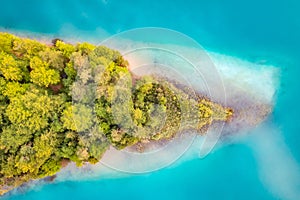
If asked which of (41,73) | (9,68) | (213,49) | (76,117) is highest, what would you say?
(213,49)

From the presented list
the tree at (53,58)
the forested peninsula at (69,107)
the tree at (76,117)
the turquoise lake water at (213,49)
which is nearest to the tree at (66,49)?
the forested peninsula at (69,107)

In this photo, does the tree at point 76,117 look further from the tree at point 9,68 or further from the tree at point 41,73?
the tree at point 9,68

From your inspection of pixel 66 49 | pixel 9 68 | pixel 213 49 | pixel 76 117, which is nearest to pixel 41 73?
pixel 9 68

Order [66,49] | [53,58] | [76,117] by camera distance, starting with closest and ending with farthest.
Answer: [76,117]
[53,58]
[66,49]

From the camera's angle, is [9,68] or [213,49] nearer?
[9,68]

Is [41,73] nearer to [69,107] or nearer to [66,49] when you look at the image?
[66,49]

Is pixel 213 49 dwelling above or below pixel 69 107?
above

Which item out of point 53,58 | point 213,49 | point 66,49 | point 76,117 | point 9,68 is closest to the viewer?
point 76,117

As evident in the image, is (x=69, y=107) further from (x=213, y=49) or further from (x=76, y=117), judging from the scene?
(x=213, y=49)
